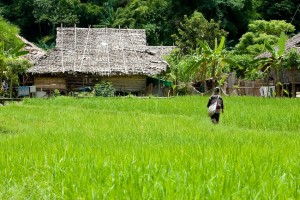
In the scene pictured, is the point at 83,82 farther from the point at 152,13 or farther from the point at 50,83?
the point at 152,13

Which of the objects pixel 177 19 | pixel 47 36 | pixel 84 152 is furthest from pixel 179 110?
pixel 47 36

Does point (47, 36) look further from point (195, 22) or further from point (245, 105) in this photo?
point (245, 105)

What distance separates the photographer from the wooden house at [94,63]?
20.2 metres

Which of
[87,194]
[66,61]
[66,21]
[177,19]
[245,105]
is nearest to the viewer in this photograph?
[87,194]

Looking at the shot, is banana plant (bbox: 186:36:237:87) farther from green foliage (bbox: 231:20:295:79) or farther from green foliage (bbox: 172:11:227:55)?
green foliage (bbox: 231:20:295:79)

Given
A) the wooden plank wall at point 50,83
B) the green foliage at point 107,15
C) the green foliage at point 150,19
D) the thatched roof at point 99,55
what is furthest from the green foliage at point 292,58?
the green foliage at point 107,15

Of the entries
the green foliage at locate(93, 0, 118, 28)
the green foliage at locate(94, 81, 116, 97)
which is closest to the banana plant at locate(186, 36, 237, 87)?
the green foliage at locate(94, 81, 116, 97)

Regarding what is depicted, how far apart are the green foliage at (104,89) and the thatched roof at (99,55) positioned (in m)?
0.52

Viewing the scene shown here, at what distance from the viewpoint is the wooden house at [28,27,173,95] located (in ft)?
66.3

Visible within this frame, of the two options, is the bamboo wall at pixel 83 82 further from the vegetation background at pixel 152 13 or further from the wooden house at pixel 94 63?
the vegetation background at pixel 152 13

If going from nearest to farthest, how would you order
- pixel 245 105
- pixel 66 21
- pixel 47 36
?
pixel 245 105 → pixel 66 21 → pixel 47 36

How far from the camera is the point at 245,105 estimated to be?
11.3m

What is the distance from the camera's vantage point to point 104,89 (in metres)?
19.7

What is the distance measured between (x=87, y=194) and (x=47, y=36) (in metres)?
34.6
